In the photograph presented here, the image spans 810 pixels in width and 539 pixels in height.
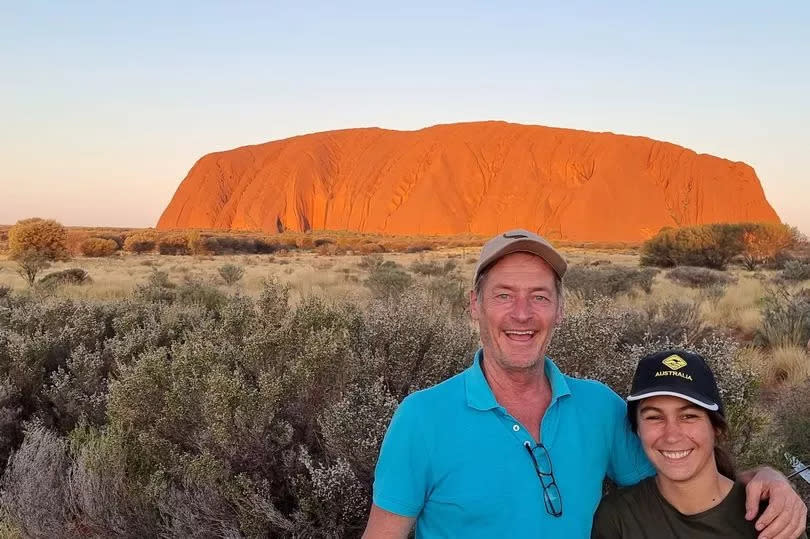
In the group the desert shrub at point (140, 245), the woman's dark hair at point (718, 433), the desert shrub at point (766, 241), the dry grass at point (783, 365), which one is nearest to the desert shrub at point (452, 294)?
the dry grass at point (783, 365)

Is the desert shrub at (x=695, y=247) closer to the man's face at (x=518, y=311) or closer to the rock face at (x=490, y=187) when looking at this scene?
the man's face at (x=518, y=311)

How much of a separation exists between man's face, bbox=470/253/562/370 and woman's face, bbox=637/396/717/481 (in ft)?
1.31

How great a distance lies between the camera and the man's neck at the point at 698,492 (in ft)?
6.61

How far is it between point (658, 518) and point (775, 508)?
334 millimetres

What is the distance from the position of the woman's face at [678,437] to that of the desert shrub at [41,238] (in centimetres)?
3286

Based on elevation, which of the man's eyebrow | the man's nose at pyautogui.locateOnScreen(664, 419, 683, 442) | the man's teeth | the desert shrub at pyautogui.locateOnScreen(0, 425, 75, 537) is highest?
the man's eyebrow

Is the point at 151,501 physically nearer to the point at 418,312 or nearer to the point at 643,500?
the point at 418,312

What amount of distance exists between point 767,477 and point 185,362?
122 inches

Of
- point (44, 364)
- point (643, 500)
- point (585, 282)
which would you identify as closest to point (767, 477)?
point (643, 500)

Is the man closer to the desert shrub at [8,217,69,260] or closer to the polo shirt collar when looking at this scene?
the polo shirt collar

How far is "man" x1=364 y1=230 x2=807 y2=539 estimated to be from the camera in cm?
185

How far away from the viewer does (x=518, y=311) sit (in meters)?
2.12

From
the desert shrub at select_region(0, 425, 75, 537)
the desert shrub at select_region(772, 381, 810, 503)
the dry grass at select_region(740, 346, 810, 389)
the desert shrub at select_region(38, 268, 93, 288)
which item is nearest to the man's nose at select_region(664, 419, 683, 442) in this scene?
the desert shrub at select_region(772, 381, 810, 503)

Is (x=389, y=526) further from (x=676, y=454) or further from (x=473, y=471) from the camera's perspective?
(x=676, y=454)
